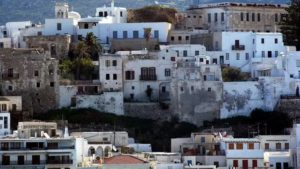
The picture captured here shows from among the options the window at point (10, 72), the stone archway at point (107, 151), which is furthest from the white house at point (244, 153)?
the window at point (10, 72)

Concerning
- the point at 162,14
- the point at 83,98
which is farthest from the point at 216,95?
the point at 162,14

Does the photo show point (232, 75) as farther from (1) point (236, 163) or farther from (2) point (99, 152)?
(2) point (99, 152)

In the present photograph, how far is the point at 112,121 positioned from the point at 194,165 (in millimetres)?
8093

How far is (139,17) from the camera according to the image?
291 ft

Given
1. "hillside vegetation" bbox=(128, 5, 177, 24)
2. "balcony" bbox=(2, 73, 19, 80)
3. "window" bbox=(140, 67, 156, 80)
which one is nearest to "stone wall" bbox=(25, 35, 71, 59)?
"balcony" bbox=(2, 73, 19, 80)

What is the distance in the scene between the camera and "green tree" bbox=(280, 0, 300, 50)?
85.3 m

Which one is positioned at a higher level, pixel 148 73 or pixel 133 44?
pixel 133 44

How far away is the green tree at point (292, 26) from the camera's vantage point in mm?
85312

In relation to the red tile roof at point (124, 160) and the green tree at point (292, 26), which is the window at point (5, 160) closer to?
the red tile roof at point (124, 160)

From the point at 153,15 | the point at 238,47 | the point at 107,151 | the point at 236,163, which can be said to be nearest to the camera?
the point at 236,163

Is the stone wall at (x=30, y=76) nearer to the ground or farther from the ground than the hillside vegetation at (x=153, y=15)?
nearer to the ground

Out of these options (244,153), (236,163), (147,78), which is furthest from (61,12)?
(236,163)

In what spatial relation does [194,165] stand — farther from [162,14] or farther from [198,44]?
[162,14]

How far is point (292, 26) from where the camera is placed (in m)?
85.4
